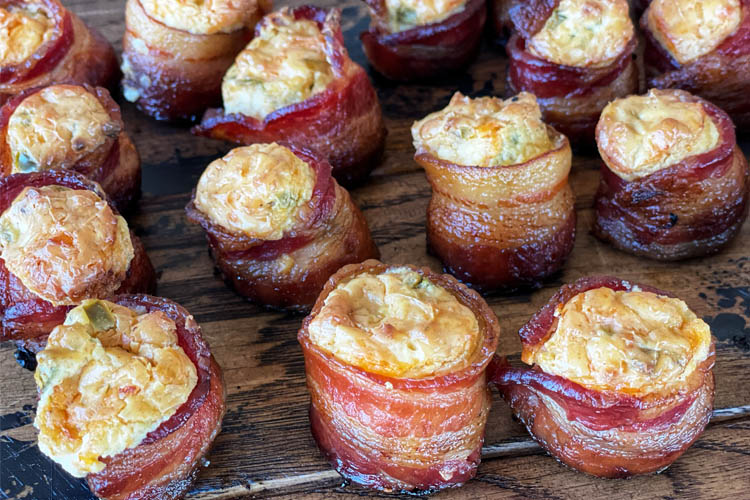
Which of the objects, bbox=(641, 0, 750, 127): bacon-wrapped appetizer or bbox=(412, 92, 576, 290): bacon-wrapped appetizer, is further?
bbox=(641, 0, 750, 127): bacon-wrapped appetizer

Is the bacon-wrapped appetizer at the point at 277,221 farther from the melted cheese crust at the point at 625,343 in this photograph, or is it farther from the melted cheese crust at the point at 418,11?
the melted cheese crust at the point at 418,11

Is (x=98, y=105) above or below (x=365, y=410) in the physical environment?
above

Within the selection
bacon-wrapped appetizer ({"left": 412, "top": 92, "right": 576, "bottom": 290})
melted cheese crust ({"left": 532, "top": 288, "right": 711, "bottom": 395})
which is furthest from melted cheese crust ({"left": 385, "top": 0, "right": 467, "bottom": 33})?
melted cheese crust ({"left": 532, "top": 288, "right": 711, "bottom": 395})

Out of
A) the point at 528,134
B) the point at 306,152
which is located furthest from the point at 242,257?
the point at 528,134

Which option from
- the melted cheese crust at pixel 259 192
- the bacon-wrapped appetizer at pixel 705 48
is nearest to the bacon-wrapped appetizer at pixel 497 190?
the melted cheese crust at pixel 259 192

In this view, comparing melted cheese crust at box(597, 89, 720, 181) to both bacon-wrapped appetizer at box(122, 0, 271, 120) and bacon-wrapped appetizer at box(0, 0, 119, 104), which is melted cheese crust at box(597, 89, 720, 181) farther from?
bacon-wrapped appetizer at box(0, 0, 119, 104)

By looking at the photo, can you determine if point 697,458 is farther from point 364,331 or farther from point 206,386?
point 206,386
